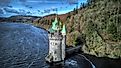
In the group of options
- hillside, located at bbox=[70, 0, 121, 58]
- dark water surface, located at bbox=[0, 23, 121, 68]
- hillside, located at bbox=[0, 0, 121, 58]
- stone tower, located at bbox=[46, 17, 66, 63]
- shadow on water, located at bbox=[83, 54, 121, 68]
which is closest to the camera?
dark water surface, located at bbox=[0, 23, 121, 68]

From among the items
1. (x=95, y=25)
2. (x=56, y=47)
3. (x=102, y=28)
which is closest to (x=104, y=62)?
(x=56, y=47)

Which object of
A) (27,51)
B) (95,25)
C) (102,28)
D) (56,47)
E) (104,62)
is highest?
(95,25)

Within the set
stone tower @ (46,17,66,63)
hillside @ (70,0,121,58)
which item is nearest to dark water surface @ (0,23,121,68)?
stone tower @ (46,17,66,63)

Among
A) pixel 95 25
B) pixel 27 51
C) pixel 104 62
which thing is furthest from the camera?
pixel 95 25

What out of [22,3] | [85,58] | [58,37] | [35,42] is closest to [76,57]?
[85,58]

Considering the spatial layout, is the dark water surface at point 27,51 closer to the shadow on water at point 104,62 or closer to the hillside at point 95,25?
the shadow on water at point 104,62

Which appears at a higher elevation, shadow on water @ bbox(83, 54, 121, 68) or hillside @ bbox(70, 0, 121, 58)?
hillside @ bbox(70, 0, 121, 58)

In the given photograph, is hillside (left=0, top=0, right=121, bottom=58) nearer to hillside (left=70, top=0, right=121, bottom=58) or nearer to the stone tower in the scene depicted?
hillside (left=70, top=0, right=121, bottom=58)

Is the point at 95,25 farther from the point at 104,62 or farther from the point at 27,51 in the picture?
the point at 27,51

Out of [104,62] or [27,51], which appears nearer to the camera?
[104,62]
